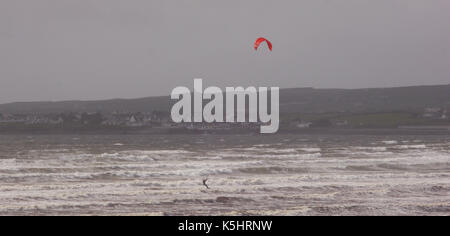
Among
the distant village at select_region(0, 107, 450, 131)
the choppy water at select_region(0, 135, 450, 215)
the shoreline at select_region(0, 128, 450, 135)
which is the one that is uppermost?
the distant village at select_region(0, 107, 450, 131)

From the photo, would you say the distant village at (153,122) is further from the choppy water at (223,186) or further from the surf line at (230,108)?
the choppy water at (223,186)

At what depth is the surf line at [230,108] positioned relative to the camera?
370 ft

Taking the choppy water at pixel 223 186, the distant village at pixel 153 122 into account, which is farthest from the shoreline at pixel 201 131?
the choppy water at pixel 223 186

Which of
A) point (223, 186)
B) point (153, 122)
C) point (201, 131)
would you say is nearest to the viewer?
point (223, 186)

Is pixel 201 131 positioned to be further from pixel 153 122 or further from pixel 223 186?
pixel 223 186

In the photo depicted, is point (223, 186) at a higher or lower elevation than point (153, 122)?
lower

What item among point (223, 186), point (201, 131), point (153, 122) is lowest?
point (223, 186)

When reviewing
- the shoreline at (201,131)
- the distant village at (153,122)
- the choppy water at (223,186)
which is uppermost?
the distant village at (153,122)

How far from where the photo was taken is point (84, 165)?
2925 cm

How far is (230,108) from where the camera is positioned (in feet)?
424

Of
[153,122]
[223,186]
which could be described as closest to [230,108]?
[153,122]

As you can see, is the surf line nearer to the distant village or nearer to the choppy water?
the distant village

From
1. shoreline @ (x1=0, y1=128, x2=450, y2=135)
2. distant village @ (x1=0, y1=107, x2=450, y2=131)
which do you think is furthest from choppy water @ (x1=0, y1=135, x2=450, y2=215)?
distant village @ (x1=0, y1=107, x2=450, y2=131)

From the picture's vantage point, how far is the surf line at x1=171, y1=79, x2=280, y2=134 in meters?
113
